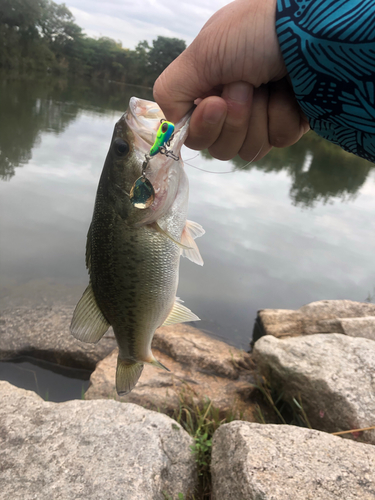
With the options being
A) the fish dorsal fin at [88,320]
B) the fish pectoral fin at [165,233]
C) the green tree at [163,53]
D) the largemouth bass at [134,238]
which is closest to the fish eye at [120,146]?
the largemouth bass at [134,238]

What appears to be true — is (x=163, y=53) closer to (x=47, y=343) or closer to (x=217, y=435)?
(x=47, y=343)

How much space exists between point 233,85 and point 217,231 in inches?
277

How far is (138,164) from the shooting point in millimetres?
1597

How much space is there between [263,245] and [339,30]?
7.71 metres

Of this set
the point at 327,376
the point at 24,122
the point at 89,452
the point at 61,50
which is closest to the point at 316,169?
the point at 24,122

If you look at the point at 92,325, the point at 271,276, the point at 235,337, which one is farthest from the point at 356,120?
the point at 271,276

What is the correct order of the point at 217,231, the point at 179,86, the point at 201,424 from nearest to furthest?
1. the point at 179,86
2. the point at 201,424
3. the point at 217,231

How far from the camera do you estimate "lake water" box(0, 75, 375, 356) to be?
5918 mm

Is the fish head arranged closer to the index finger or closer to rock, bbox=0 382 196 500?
the index finger

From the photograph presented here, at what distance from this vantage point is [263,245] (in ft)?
28.6

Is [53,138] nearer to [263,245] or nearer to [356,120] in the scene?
[263,245]

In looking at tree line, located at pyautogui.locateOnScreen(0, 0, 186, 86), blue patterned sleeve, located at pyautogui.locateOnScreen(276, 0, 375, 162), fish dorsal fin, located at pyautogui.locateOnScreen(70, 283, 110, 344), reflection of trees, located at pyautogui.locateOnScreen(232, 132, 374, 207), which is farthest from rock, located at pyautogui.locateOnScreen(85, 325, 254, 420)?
tree line, located at pyautogui.locateOnScreen(0, 0, 186, 86)

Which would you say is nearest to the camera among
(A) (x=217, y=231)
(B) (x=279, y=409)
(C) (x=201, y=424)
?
(C) (x=201, y=424)

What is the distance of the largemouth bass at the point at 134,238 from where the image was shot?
1584 millimetres
